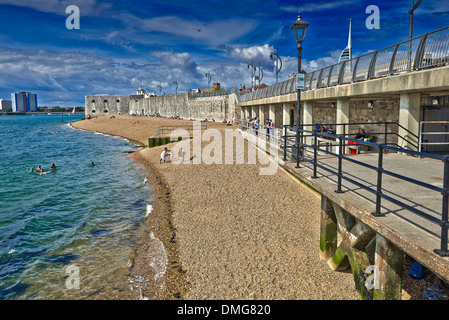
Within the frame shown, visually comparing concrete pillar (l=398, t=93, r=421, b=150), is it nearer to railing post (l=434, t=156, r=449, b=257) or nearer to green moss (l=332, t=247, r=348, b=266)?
green moss (l=332, t=247, r=348, b=266)

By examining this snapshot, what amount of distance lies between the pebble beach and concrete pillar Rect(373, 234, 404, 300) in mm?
1787

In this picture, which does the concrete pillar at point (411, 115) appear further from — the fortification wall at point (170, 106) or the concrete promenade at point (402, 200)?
the fortification wall at point (170, 106)

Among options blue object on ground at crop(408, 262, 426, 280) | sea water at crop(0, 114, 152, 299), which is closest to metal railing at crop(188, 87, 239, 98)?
sea water at crop(0, 114, 152, 299)

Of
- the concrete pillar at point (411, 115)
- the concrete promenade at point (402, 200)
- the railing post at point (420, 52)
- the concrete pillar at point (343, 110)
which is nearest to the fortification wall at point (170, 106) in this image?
the concrete pillar at point (343, 110)

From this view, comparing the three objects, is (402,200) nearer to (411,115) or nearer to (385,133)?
(385,133)

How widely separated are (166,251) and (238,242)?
2.13 m

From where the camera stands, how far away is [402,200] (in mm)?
4406

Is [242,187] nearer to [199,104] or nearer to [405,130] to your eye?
[405,130]

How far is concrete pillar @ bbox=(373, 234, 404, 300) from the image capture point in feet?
14.3

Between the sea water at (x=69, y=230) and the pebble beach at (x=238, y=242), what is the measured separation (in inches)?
30.6

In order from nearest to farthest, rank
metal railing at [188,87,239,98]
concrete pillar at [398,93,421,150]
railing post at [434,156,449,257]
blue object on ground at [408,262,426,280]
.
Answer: railing post at [434,156,449,257]
blue object on ground at [408,262,426,280]
concrete pillar at [398,93,421,150]
metal railing at [188,87,239,98]

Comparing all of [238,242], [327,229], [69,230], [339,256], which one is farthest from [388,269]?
[69,230]

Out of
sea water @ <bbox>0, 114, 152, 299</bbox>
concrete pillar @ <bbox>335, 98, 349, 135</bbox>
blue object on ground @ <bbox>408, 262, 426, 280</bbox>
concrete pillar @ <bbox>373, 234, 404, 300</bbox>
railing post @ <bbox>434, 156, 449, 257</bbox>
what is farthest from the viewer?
concrete pillar @ <bbox>335, 98, 349, 135</bbox>

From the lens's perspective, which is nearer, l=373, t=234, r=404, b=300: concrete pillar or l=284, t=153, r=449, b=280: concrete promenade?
l=284, t=153, r=449, b=280: concrete promenade
